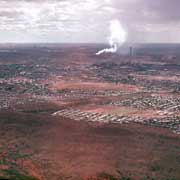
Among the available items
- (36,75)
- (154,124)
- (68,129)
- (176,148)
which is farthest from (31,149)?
(36,75)

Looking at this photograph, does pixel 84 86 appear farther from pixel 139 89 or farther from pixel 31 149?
pixel 31 149

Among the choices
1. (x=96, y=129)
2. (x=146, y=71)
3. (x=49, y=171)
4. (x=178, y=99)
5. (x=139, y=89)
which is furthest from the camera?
(x=146, y=71)

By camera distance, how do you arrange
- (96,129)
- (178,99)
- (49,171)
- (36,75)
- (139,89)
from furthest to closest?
(36,75) → (139,89) → (178,99) → (96,129) → (49,171)

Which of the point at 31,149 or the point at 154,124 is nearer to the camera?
the point at 31,149

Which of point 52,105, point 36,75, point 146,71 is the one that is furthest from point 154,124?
point 146,71

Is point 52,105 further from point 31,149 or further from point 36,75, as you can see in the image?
point 36,75

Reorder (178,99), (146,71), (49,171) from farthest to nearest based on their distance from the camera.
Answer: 1. (146,71)
2. (178,99)
3. (49,171)
